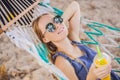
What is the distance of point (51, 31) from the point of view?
4.66 ft

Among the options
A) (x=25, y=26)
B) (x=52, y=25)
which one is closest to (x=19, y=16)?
(x=25, y=26)

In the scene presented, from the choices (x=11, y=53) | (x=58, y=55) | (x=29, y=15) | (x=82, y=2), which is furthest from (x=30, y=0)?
(x=82, y=2)

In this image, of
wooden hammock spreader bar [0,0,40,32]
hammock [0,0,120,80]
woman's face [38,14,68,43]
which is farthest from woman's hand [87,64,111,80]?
wooden hammock spreader bar [0,0,40,32]

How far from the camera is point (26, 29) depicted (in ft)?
5.20

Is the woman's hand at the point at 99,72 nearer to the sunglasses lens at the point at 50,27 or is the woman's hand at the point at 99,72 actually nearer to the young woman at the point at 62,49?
the young woman at the point at 62,49

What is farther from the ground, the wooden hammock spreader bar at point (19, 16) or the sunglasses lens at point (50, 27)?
the wooden hammock spreader bar at point (19, 16)

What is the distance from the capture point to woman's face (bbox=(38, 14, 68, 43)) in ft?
4.68

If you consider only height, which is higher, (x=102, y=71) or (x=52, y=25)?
(x=52, y=25)

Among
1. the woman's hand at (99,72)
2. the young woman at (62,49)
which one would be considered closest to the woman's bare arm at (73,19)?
the young woman at (62,49)

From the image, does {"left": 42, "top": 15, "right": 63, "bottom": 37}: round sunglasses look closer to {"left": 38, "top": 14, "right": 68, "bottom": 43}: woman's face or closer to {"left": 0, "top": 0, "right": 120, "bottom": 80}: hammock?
{"left": 38, "top": 14, "right": 68, "bottom": 43}: woman's face

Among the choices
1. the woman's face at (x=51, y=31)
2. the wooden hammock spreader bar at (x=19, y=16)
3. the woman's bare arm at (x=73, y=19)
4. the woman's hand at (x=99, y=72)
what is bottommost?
the woman's hand at (x=99, y=72)

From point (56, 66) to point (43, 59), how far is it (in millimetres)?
75

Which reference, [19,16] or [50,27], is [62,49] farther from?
[19,16]

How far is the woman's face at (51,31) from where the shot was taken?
1.43 meters
